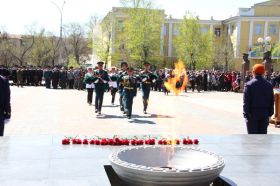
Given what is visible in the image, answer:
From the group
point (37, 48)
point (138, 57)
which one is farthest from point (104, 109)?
point (37, 48)

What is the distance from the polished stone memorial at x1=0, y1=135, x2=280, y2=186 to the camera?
3.24 meters

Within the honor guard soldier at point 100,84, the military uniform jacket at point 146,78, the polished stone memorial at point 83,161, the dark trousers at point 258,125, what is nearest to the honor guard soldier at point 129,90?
the military uniform jacket at point 146,78

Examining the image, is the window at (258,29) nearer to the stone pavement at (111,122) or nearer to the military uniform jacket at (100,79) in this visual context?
the stone pavement at (111,122)

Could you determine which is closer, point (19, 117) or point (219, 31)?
point (19, 117)

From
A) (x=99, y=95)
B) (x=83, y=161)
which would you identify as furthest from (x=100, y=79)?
(x=83, y=161)

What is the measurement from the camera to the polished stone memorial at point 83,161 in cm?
324

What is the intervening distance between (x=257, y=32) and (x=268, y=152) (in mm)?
59754

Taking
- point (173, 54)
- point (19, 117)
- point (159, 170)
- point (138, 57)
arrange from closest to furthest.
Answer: point (159, 170) < point (19, 117) < point (138, 57) < point (173, 54)

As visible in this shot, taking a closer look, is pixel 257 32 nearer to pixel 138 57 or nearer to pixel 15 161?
pixel 138 57

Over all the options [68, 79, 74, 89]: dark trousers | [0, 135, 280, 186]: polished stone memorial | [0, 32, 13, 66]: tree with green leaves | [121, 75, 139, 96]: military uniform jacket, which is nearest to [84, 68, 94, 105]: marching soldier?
[121, 75, 139, 96]: military uniform jacket

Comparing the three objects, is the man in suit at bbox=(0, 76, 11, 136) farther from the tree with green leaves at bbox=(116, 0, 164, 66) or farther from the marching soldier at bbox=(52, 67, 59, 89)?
the tree with green leaves at bbox=(116, 0, 164, 66)

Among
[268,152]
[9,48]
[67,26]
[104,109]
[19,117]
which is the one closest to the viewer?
[268,152]

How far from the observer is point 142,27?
1886 inches

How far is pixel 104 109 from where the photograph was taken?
15156 millimetres
